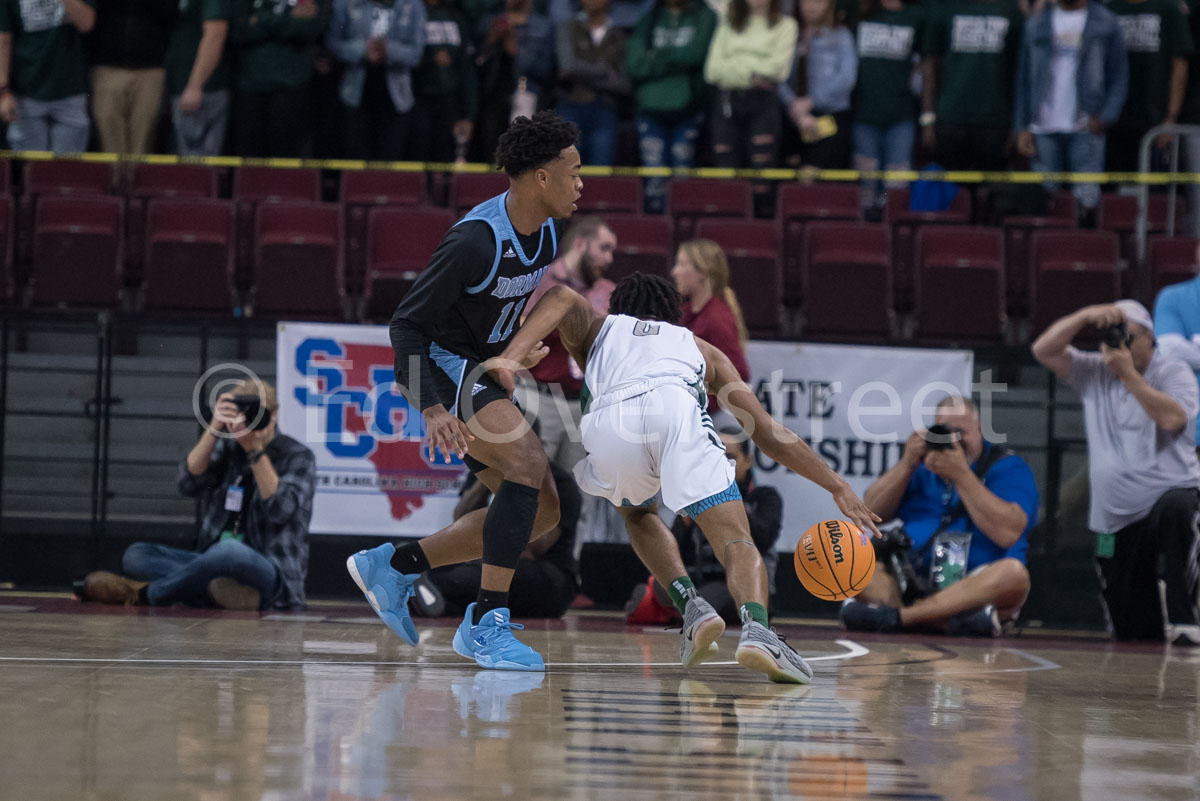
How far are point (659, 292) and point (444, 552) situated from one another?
1312 mm

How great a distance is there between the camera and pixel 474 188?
10.0 m

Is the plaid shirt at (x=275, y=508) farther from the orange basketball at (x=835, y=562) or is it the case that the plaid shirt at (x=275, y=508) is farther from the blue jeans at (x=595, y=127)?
the blue jeans at (x=595, y=127)

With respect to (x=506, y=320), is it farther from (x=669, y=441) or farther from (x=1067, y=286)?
(x=1067, y=286)

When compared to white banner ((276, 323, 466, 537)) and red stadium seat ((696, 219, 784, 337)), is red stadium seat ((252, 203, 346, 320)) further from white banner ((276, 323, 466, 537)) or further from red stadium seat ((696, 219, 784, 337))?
red stadium seat ((696, 219, 784, 337))


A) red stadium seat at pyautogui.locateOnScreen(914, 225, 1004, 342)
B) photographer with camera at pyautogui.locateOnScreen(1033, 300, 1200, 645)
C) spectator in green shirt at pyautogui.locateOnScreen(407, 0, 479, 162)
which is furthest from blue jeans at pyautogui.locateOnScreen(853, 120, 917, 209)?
photographer with camera at pyautogui.locateOnScreen(1033, 300, 1200, 645)

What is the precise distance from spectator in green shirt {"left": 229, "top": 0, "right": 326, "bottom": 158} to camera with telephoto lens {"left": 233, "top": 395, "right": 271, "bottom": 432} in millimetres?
4414

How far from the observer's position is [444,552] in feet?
16.8

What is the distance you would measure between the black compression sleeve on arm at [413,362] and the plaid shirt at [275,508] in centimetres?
227

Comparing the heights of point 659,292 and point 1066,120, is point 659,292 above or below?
below

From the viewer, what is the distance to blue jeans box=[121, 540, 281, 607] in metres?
6.51

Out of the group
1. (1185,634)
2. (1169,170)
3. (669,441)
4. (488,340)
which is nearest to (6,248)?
(488,340)

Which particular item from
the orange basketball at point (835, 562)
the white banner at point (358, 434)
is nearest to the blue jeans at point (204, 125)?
the white banner at point (358, 434)

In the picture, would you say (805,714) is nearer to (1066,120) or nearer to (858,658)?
(858,658)

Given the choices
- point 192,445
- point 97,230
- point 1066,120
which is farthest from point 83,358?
point 1066,120
